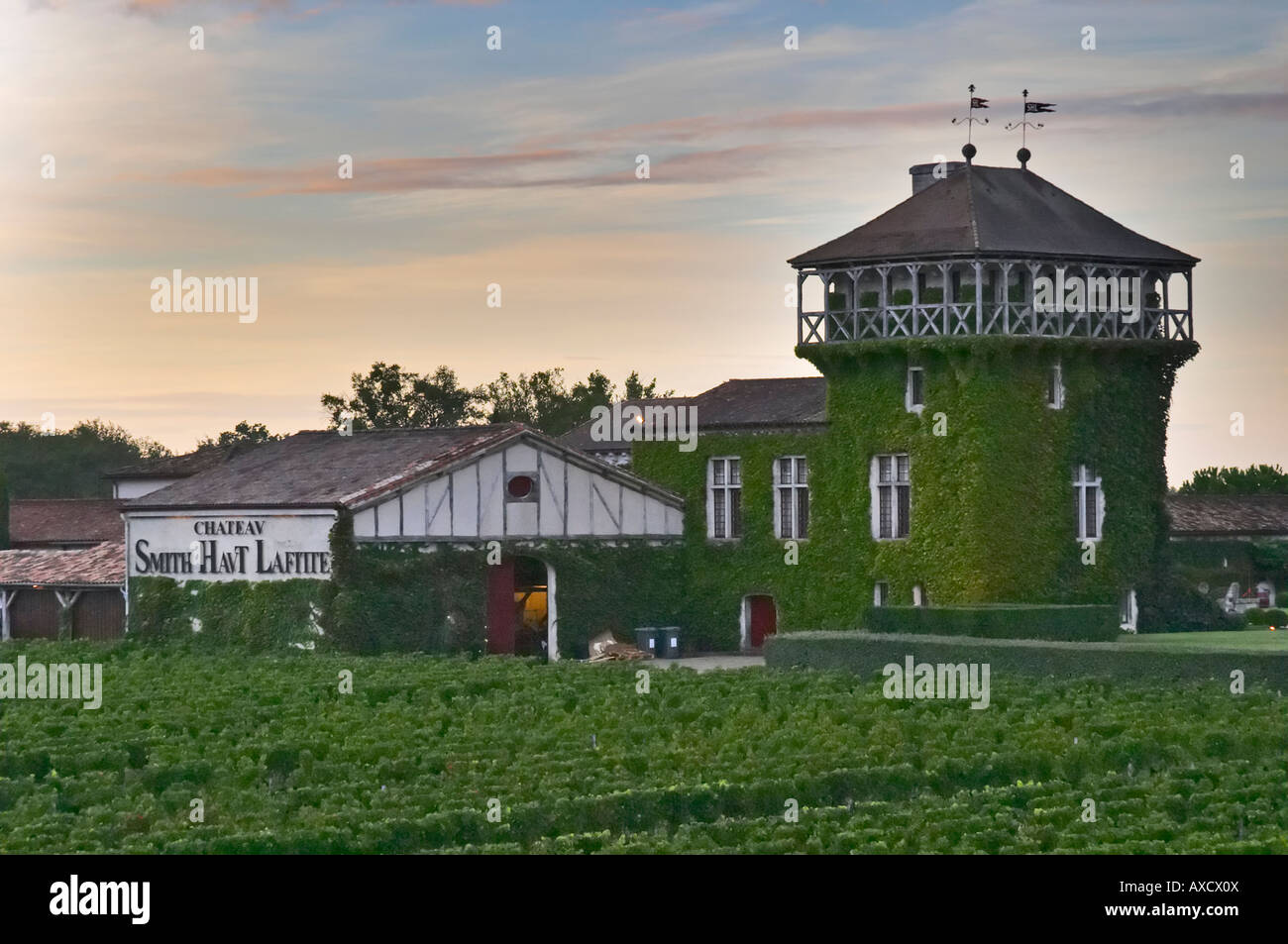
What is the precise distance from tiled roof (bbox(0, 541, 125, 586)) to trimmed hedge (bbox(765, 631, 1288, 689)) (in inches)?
699

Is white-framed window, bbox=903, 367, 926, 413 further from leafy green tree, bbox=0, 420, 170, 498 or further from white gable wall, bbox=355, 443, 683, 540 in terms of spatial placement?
leafy green tree, bbox=0, 420, 170, 498

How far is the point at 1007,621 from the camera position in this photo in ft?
149

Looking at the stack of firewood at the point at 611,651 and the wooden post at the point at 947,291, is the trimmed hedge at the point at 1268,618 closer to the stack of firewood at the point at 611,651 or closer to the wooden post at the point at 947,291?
the wooden post at the point at 947,291

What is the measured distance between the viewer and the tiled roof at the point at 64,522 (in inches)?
2623

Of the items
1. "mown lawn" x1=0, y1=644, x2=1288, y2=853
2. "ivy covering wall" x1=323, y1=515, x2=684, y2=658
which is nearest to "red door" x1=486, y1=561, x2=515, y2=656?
"ivy covering wall" x1=323, y1=515, x2=684, y2=658

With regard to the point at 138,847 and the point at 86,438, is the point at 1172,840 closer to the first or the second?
the point at 138,847

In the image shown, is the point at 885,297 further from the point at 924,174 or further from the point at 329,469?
the point at 329,469

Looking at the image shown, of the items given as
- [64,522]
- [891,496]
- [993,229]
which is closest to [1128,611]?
[891,496]

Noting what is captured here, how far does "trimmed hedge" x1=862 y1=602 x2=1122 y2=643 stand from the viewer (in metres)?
45.4

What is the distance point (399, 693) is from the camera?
37.8 m

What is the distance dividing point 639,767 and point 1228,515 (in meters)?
36.7

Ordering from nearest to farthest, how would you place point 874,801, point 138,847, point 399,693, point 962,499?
point 138,847 → point 874,801 → point 399,693 → point 962,499

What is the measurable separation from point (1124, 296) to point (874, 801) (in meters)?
26.3

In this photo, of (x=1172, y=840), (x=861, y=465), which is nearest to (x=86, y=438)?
(x=861, y=465)
